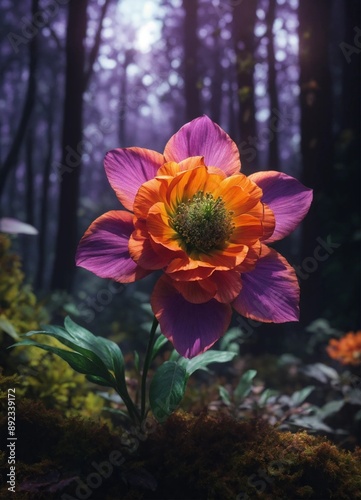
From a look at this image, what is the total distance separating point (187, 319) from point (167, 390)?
1.16ft

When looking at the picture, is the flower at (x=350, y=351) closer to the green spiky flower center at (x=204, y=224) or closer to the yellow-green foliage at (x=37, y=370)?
the yellow-green foliage at (x=37, y=370)

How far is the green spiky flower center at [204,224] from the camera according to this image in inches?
59.7

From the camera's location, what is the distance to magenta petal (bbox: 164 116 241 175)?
1.75 meters

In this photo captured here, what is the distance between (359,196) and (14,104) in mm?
19300

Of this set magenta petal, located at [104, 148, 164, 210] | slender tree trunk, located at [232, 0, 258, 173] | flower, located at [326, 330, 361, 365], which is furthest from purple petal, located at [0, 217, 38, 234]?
slender tree trunk, located at [232, 0, 258, 173]

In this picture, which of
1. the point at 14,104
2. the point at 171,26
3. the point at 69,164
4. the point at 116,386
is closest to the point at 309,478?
the point at 116,386

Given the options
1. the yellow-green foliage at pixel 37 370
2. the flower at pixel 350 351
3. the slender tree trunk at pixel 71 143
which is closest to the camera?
the yellow-green foliage at pixel 37 370

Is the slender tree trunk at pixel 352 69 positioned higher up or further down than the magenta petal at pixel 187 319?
higher up

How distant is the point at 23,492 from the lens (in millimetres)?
1543

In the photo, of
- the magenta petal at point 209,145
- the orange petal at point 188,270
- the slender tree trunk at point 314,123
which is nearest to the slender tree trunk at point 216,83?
the slender tree trunk at point 314,123

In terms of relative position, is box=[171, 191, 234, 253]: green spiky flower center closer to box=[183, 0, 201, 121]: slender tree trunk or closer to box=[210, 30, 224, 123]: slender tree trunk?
box=[183, 0, 201, 121]: slender tree trunk

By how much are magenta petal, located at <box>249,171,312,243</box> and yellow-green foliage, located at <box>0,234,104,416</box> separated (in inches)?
53.0

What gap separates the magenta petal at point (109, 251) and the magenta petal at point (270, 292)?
1.13 feet

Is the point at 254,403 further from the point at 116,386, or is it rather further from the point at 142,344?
the point at 142,344
